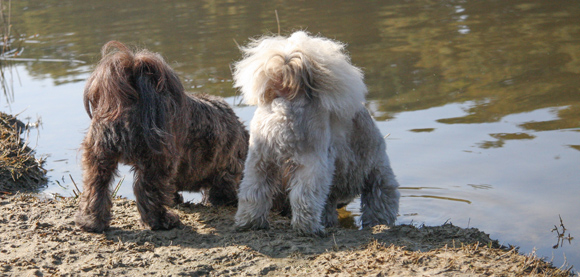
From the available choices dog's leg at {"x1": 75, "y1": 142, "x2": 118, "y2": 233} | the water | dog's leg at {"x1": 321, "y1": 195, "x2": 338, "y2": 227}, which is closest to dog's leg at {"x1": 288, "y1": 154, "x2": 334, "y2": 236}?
dog's leg at {"x1": 321, "y1": 195, "x2": 338, "y2": 227}

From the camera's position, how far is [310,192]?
4.48 meters

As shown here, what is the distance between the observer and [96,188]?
4.60 m

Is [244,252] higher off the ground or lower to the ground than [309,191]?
lower

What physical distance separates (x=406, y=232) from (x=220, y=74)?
6412 mm

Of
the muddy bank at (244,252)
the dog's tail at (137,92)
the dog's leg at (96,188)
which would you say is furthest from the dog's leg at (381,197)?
the dog's leg at (96,188)

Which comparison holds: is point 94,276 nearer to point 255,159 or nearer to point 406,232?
point 255,159

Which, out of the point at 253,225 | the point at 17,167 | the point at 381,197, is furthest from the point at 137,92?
the point at 17,167

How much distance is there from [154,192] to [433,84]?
5.62 meters

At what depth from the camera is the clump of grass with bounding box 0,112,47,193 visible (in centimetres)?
634

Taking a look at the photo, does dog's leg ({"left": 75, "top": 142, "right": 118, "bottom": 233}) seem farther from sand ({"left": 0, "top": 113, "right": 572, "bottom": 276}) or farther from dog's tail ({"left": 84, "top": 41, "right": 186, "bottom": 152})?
dog's tail ({"left": 84, "top": 41, "right": 186, "bottom": 152})

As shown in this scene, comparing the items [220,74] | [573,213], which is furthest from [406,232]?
[220,74]

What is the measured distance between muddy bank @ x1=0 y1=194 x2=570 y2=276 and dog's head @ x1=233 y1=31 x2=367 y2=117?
39.8 inches

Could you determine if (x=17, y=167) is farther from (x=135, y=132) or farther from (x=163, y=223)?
(x=135, y=132)

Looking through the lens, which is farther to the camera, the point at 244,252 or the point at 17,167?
the point at 17,167
